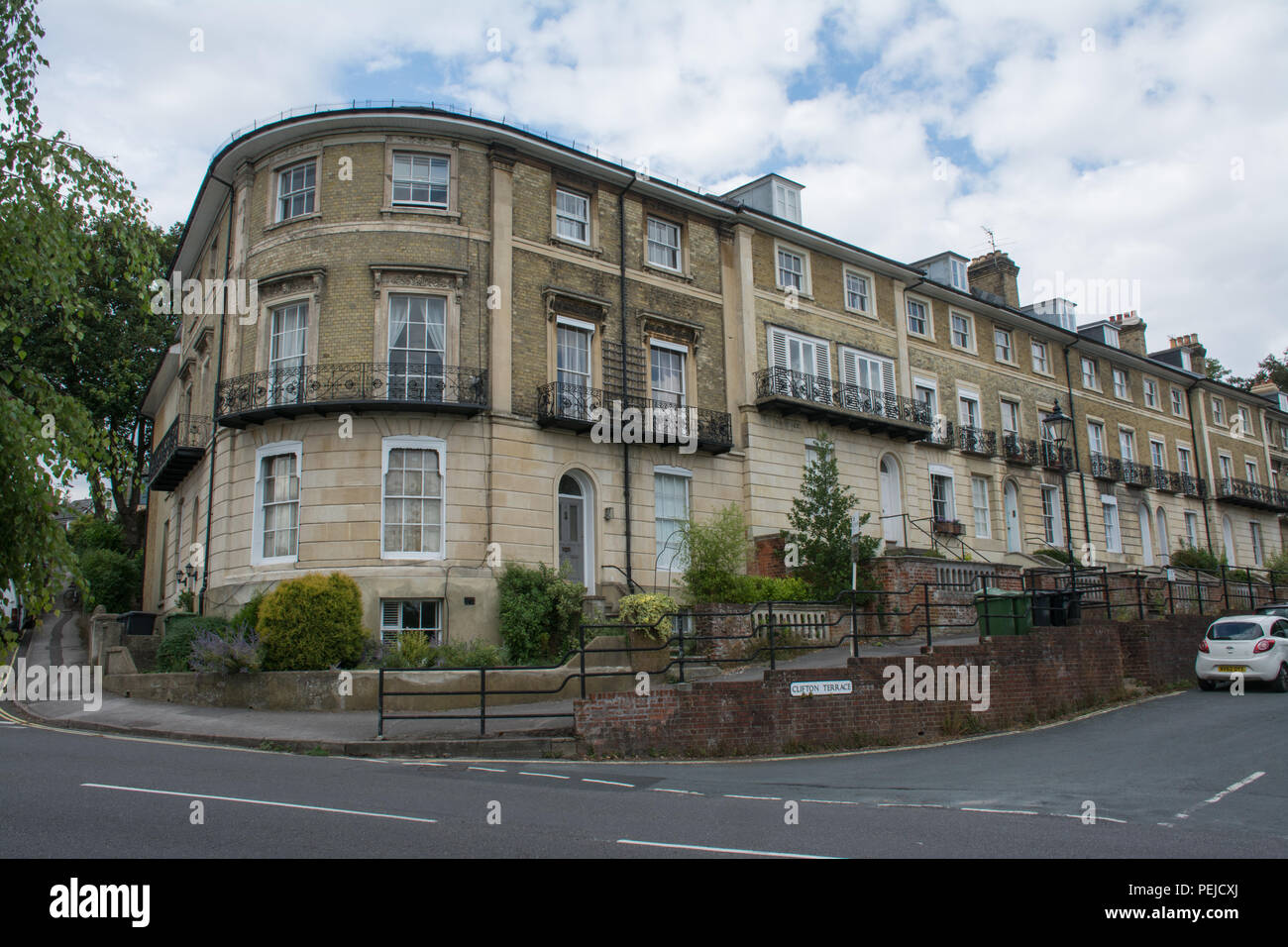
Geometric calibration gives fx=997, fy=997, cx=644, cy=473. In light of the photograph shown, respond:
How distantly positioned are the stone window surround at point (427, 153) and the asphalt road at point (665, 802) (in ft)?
40.9

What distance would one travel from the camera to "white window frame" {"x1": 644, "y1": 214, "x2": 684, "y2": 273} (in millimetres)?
26000

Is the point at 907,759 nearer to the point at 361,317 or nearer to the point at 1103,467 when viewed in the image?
the point at 361,317

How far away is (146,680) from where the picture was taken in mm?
18859

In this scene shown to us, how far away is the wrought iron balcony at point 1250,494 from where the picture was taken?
4553 centimetres

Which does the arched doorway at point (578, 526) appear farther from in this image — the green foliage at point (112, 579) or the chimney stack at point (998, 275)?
the chimney stack at point (998, 275)

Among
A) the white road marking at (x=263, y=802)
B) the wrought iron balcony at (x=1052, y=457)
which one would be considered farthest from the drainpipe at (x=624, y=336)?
the wrought iron balcony at (x=1052, y=457)

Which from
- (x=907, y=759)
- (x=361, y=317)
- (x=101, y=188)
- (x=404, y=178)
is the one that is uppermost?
(x=404, y=178)

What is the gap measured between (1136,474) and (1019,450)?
28.0 ft

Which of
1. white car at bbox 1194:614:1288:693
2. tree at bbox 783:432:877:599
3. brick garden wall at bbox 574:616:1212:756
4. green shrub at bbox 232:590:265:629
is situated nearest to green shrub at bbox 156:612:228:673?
green shrub at bbox 232:590:265:629

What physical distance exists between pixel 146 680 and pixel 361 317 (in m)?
8.41

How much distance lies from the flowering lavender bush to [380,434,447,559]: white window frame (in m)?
3.38

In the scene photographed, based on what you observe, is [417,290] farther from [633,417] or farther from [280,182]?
[633,417]

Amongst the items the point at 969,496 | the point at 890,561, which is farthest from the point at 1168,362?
the point at 890,561

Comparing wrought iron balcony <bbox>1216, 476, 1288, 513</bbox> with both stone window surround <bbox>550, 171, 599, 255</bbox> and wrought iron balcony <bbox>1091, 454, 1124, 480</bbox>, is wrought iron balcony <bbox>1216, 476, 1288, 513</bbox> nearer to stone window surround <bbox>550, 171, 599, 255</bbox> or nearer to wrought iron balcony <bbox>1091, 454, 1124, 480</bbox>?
wrought iron balcony <bbox>1091, 454, 1124, 480</bbox>
